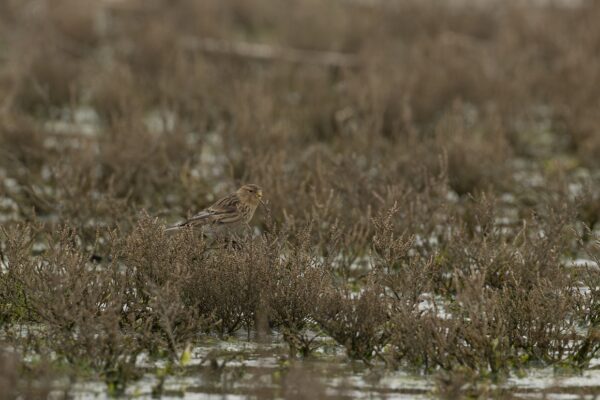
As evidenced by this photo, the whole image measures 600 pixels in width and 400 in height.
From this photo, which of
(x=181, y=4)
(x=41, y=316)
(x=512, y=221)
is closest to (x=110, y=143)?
(x=512, y=221)

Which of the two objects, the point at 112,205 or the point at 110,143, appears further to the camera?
the point at 110,143

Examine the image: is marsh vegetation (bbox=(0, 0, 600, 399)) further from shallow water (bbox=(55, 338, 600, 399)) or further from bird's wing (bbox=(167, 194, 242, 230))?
bird's wing (bbox=(167, 194, 242, 230))

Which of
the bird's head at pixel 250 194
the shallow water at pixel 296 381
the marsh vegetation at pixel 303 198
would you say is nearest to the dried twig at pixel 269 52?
the marsh vegetation at pixel 303 198

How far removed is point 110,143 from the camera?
29.2 ft

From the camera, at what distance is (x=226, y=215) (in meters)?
6.89

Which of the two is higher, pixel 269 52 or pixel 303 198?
pixel 269 52

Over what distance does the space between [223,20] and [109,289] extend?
33.1 feet

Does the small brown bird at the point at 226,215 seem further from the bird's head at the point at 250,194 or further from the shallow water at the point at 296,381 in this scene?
the shallow water at the point at 296,381

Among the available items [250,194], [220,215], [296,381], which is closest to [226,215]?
[220,215]

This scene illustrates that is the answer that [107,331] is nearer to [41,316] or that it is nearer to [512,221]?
[41,316]

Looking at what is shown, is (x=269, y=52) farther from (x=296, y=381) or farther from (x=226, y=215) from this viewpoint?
(x=296, y=381)

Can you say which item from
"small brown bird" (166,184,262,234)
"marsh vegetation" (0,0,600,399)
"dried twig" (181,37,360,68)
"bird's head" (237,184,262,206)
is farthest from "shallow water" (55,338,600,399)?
"dried twig" (181,37,360,68)

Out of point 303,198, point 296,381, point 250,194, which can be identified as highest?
point 250,194

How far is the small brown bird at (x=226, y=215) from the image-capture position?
688 centimetres
